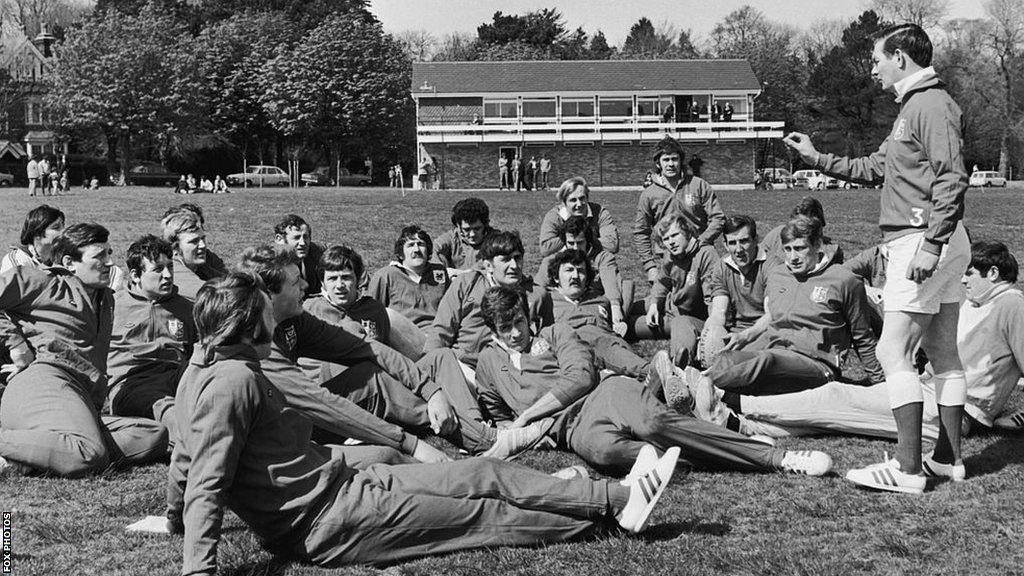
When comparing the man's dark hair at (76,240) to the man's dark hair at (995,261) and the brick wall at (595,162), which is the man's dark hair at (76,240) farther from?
the brick wall at (595,162)

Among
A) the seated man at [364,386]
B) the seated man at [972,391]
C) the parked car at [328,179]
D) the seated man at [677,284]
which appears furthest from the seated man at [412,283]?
the parked car at [328,179]

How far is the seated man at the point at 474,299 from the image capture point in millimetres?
8445

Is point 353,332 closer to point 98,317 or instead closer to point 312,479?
point 98,317

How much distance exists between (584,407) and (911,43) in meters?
2.90

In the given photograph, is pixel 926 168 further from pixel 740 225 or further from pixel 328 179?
pixel 328 179

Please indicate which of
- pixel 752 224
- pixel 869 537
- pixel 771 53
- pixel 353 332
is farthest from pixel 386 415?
pixel 771 53

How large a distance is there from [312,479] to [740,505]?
242 centimetres

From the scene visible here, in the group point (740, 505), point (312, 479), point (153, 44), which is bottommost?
point (740, 505)

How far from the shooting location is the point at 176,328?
7.75 meters

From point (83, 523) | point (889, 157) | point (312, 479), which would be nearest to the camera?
point (312, 479)

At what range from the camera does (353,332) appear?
24.2ft

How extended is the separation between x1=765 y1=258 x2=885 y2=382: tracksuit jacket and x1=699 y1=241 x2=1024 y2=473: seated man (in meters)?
0.88

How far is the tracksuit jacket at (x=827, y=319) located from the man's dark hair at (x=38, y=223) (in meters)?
5.76

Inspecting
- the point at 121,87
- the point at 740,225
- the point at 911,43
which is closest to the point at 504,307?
the point at 911,43
